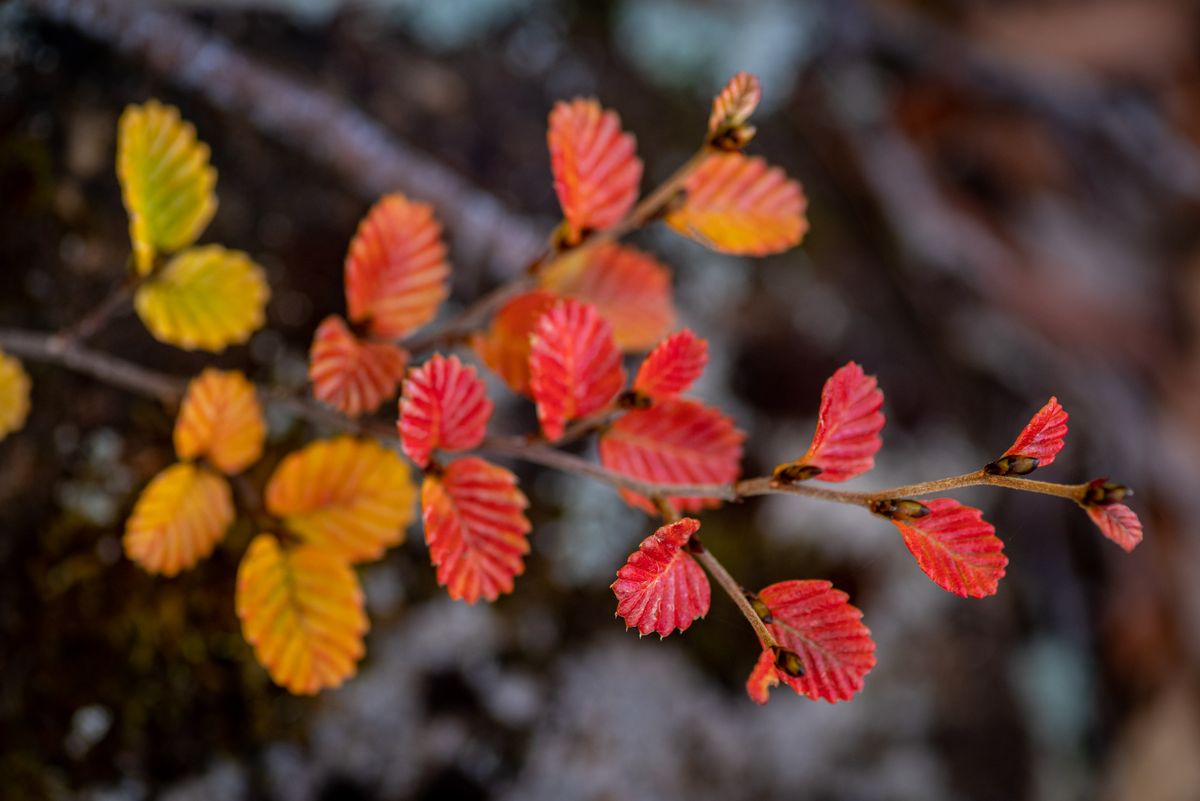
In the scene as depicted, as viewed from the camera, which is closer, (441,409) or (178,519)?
(441,409)

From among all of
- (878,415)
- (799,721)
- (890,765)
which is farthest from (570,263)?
(890,765)

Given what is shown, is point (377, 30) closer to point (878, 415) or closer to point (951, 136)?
point (878, 415)

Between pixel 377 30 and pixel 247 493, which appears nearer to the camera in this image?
pixel 247 493

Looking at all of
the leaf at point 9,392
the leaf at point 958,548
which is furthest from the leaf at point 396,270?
the leaf at point 958,548

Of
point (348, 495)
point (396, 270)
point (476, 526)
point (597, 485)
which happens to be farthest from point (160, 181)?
point (597, 485)

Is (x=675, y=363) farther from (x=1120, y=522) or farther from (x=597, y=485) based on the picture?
(x=597, y=485)

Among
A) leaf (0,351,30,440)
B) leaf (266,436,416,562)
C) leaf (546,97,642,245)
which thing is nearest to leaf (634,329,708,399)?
leaf (546,97,642,245)
